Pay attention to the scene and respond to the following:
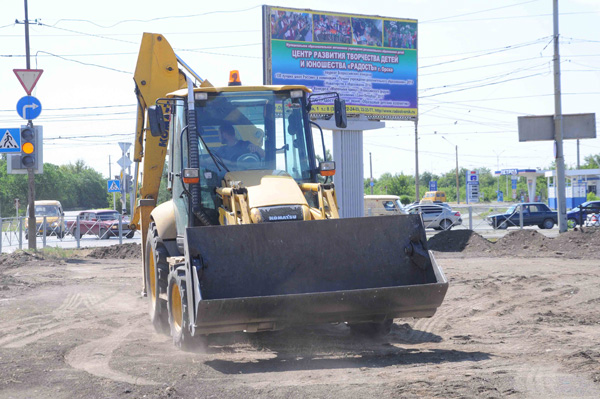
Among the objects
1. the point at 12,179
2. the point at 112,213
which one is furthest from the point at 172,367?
the point at 12,179

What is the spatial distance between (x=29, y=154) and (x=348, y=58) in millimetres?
10638

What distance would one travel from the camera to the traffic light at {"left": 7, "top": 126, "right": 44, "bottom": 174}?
19.2 meters

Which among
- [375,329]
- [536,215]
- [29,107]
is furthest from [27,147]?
[536,215]

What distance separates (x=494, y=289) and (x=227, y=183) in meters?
6.49

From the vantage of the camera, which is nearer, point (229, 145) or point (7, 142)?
point (229, 145)

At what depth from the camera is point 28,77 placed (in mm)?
19219

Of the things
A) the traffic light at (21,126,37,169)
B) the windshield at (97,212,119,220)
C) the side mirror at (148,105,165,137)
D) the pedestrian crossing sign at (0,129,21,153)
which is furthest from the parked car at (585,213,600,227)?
the side mirror at (148,105,165,137)

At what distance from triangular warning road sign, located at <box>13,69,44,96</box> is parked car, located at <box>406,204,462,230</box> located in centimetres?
1959

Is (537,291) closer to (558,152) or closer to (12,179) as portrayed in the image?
(558,152)

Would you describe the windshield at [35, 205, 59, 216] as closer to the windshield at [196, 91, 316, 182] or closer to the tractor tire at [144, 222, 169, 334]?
the tractor tire at [144, 222, 169, 334]

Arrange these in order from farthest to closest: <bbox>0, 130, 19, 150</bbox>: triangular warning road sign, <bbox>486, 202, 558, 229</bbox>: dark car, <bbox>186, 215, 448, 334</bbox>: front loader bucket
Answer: <bbox>486, 202, 558, 229</bbox>: dark car
<bbox>0, 130, 19, 150</bbox>: triangular warning road sign
<bbox>186, 215, 448, 334</bbox>: front loader bucket

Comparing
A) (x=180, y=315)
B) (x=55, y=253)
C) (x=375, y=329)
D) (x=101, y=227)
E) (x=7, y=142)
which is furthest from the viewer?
(x=101, y=227)

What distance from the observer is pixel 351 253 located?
758 centimetres

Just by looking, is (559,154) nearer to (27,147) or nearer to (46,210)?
(27,147)
